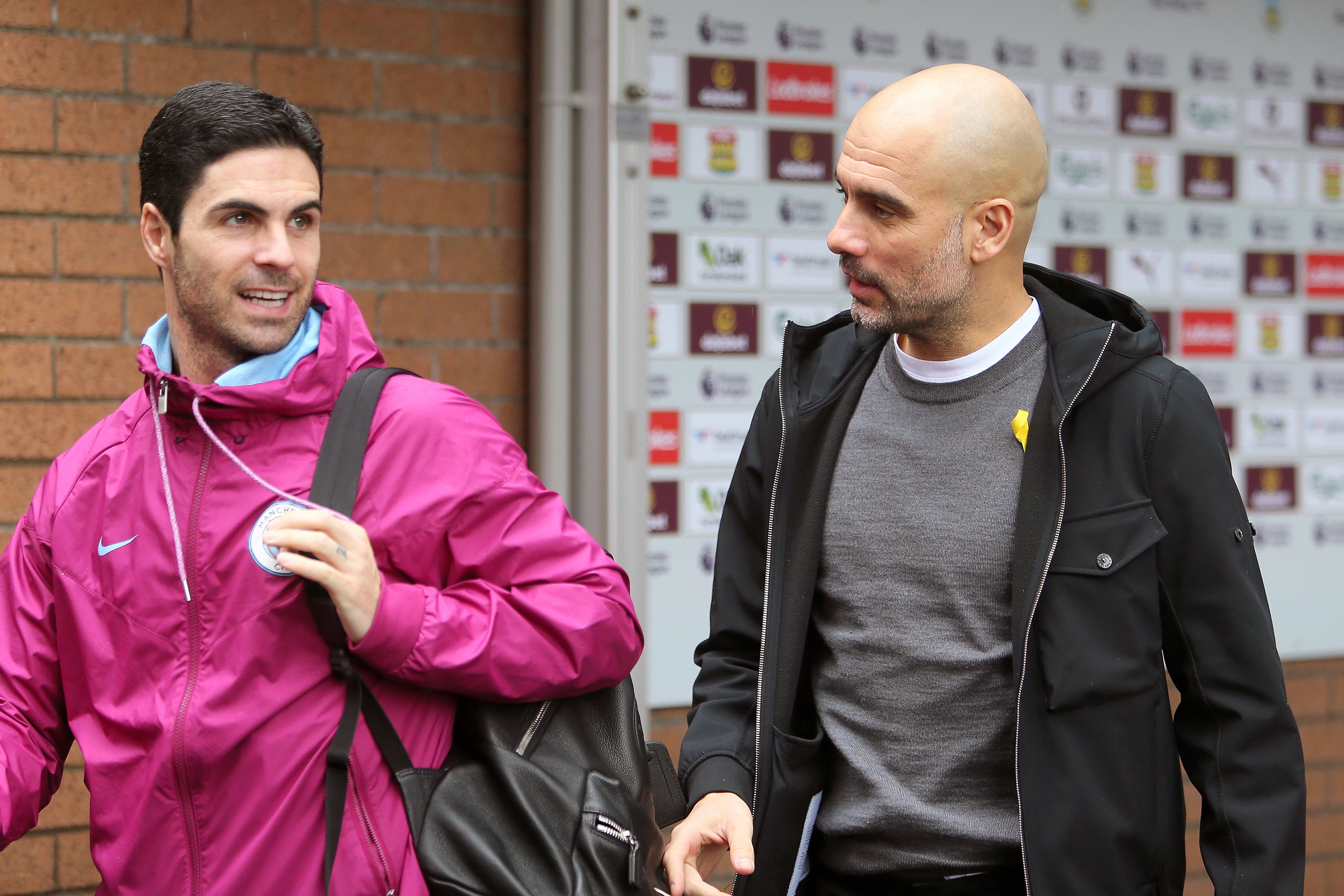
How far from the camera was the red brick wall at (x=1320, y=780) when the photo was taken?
452cm

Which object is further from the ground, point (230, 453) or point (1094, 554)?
point (230, 453)

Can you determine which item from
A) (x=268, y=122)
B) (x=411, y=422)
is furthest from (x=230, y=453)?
(x=268, y=122)

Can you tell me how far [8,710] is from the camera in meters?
1.94

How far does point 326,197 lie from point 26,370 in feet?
2.82

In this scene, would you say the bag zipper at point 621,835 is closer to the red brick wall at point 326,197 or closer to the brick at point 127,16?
the red brick wall at point 326,197

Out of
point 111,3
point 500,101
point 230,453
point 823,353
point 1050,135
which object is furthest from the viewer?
point 1050,135

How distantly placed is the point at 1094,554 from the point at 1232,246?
2939mm

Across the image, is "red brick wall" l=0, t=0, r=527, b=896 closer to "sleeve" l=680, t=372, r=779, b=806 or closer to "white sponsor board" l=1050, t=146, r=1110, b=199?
"sleeve" l=680, t=372, r=779, b=806

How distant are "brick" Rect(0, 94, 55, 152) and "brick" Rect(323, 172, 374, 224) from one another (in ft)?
2.21

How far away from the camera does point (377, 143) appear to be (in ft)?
11.7

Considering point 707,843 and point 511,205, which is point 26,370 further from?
point 707,843

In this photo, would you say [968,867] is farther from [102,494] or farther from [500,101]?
[500,101]

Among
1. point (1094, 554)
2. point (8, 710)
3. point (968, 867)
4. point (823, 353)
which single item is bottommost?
point (968, 867)

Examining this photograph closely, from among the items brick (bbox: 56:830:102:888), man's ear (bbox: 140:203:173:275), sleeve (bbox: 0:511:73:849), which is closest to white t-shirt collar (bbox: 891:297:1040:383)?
man's ear (bbox: 140:203:173:275)
